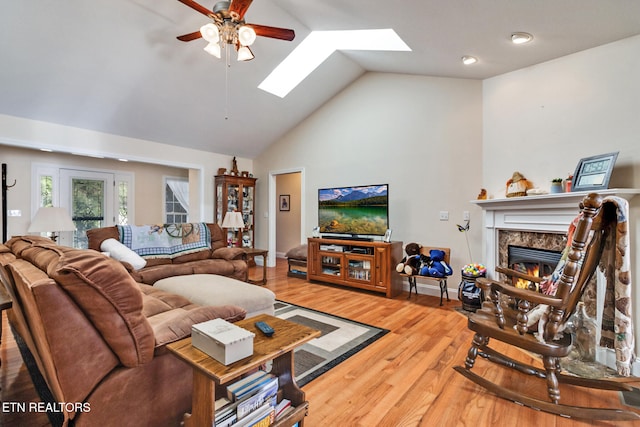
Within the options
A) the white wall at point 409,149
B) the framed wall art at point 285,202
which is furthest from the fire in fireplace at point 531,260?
the framed wall art at point 285,202

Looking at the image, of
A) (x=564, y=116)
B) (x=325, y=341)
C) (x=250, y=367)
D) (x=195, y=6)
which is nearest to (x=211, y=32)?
(x=195, y=6)

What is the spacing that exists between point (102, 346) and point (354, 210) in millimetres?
3713

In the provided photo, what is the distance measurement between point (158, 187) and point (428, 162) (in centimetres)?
523

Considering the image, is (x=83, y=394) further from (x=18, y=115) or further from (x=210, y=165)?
(x=210, y=165)

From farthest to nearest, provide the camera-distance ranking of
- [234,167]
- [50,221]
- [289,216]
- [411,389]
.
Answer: [289,216] < [234,167] < [50,221] < [411,389]

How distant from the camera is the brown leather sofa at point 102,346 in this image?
1.08 meters

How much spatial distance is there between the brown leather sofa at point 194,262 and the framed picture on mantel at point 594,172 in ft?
12.4

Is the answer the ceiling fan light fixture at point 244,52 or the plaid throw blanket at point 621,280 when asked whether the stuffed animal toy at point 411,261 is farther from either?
the ceiling fan light fixture at point 244,52

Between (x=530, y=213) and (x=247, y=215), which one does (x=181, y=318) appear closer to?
(x=530, y=213)

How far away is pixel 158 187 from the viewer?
6.11m

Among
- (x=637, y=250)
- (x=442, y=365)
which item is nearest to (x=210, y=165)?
(x=442, y=365)

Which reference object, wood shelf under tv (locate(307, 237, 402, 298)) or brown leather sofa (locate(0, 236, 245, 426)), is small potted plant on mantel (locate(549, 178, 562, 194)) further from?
brown leather sofa (locate(0, 236, 245, 426))

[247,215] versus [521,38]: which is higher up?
[521,38]

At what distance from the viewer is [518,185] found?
10.1ft
